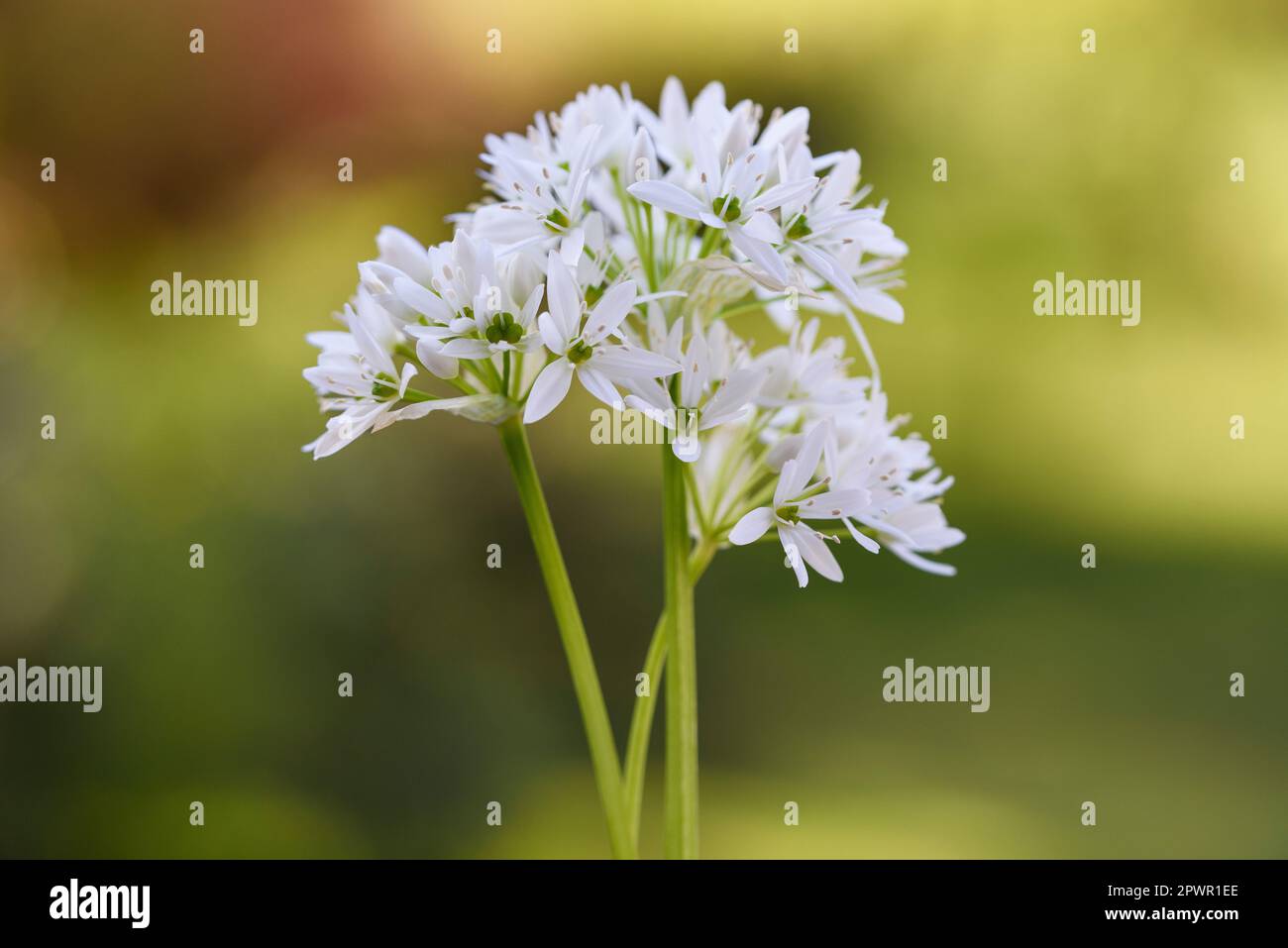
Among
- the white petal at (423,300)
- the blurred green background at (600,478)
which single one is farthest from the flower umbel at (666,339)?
the blurred green background at (600,478)

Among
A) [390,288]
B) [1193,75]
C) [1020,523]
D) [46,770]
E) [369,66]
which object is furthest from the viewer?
[1020,523]

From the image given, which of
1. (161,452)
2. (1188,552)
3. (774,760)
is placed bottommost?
(774,760)

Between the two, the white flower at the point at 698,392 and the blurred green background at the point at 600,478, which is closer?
the white flower at the point at 698,392

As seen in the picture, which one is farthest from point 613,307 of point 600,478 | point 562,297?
point 600,478

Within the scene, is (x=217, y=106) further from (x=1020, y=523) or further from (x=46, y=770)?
(x=1020, y=523)

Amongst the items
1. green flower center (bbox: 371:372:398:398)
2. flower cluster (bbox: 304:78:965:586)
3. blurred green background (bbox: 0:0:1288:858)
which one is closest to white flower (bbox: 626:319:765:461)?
flower cluster (bbox: 304:78:965:586)

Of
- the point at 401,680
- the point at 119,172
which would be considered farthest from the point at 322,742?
the point at 119,172

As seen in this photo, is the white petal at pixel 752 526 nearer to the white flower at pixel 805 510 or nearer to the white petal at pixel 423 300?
the white flower at pixel 805 510
